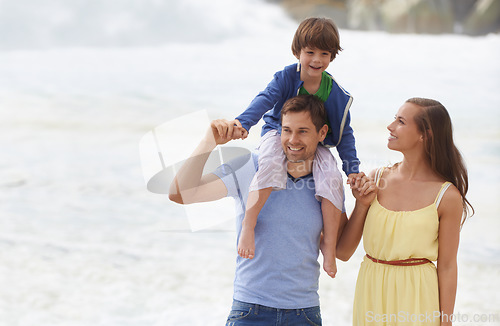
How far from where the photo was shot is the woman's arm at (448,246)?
4.95 feet

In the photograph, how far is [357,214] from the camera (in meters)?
1.59

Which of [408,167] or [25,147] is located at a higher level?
[25,147]

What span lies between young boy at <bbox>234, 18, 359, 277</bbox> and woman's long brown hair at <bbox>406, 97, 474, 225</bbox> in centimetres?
20

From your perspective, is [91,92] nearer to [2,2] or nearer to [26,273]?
[2,2]

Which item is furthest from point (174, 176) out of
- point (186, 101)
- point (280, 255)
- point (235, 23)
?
point (235, 23)

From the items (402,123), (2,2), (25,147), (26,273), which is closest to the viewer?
(402,123)

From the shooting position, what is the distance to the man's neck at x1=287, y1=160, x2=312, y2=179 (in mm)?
1561

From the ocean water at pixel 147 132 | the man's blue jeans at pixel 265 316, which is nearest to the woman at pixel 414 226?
the man's blue jeans at pixel 265 316

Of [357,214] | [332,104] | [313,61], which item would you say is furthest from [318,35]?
[357,214]

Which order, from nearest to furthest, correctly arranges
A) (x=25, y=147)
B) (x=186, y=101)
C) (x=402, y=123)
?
1. (x=402, y=123)
2. (x=25, y=147)
3. (x=186, y=101)

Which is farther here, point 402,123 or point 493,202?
point 493,202

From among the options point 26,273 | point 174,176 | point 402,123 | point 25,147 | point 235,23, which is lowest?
point 26,273

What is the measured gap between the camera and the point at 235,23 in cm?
1638

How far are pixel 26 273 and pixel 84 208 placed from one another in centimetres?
217
